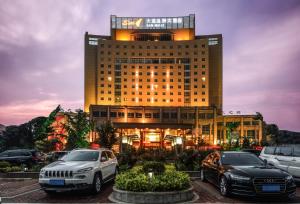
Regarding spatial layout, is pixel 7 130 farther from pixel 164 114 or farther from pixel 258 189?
pixel 258 189

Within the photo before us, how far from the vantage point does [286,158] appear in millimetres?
15000

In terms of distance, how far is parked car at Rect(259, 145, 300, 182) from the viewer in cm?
1431

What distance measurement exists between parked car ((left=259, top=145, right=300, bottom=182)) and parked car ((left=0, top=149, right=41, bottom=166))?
1570 centimetres

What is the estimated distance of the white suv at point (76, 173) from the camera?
37.6 ft

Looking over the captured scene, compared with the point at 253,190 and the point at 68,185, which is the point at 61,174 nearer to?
the point at 68,185

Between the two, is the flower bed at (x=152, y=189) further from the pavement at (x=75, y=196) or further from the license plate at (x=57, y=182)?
the license plate at (x=57, y=182)

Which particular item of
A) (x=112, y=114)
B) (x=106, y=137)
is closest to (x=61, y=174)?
(x=106, y=137)

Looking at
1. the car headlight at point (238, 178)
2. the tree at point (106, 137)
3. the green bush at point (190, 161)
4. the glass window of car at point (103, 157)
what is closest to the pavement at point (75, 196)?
the car headlight at point (238, 178)

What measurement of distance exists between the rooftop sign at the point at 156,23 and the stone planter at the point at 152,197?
125 metres

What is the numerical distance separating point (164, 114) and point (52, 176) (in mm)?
96244

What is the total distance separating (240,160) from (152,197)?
393 centimetres

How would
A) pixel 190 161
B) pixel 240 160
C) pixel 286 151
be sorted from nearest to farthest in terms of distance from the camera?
1. pixel 240 160
2. pixel 286 151
3. pixel 190 161

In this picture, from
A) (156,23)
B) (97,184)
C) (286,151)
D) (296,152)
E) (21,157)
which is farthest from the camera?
(156,23)

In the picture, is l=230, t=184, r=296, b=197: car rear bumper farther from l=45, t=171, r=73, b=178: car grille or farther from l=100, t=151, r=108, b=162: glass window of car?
l=45, t=171, r=73, b=178: car grille
